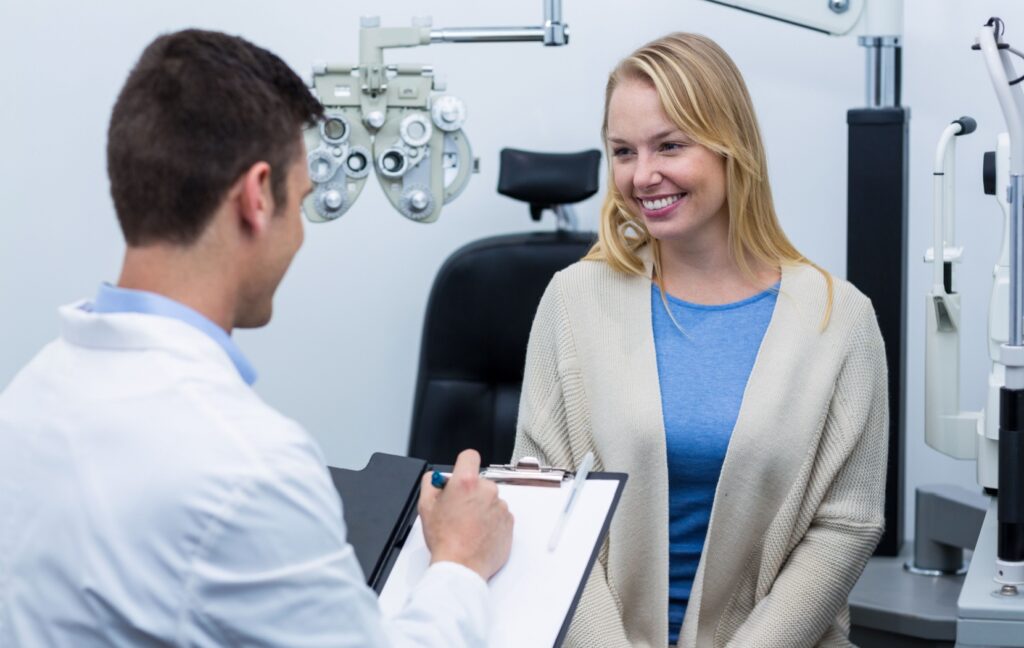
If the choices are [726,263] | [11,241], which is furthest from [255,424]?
[11,241]

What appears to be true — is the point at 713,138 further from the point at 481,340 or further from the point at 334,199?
the point at 481,340

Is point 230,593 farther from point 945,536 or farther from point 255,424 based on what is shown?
point 945,536

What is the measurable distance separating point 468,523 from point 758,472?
53cm

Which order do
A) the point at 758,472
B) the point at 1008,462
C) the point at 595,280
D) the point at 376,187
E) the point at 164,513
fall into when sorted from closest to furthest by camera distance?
the point at 164,513
the point at 1008,462
the point at 758,472
the point at 595,280
the point at 376,187

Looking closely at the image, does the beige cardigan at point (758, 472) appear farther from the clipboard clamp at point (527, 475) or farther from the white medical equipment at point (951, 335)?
the clipboard clamp at point (527, 475)

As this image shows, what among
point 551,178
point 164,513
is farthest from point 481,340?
point 164,513

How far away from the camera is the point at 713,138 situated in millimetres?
1584

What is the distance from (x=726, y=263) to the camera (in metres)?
1.66

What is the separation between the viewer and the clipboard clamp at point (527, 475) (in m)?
1.27

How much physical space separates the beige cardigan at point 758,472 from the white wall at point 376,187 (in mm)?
758

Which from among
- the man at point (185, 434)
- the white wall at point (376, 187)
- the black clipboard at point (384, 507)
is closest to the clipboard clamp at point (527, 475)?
the black clipboard at point (384, 507)

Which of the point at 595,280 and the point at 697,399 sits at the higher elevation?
the point at 595,280

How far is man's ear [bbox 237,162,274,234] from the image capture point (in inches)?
36.4

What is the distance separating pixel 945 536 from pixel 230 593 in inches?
61.1
